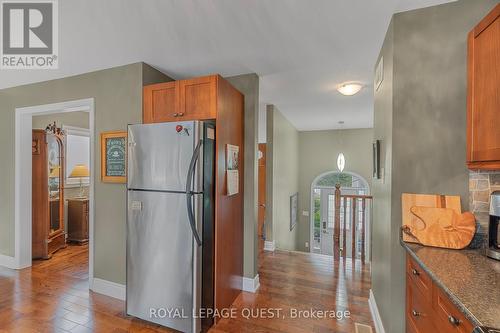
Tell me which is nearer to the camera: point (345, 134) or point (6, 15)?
point (6, 15)

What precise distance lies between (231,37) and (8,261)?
423cm

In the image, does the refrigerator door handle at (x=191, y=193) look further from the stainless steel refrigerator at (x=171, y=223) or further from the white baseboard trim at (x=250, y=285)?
the white baseboard trim at (x=250, y=285)

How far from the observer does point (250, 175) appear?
287 cm

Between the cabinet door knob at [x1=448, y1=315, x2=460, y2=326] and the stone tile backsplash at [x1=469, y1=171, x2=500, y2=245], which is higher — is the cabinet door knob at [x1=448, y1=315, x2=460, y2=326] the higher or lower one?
the lower one

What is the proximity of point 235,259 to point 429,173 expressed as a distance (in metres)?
1.94

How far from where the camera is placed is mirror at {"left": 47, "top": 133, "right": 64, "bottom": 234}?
152 inches

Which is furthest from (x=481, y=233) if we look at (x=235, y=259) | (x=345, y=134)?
(x=345, y=134)

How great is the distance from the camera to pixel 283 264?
3615 mm

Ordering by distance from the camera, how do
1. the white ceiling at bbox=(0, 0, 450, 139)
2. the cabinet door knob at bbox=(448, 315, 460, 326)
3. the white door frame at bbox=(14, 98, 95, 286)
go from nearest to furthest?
the cabinet door knob at bbox=(448, 315, 460, 326)
the white ceiling at bbox=(0, 0, 450, 139)
the white door frame at bbox=(14, 98, 95, 286)

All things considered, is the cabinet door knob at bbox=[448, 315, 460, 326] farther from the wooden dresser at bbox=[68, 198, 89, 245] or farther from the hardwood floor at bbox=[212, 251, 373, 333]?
the wooden dresser at bbox=[68, 198, 89, 245]

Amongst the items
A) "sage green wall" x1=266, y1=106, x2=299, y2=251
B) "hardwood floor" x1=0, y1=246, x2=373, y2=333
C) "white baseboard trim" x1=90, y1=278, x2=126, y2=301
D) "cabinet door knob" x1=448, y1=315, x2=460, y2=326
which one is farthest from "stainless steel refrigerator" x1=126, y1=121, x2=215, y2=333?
"sage green wall" x1=266, y1=106, x2=299, y2=251

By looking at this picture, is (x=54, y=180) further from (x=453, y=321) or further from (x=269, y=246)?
(x=453, y=321)

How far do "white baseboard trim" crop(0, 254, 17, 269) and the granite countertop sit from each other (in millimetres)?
4677

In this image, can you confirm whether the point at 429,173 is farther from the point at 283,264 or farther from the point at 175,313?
the point at 283,264
